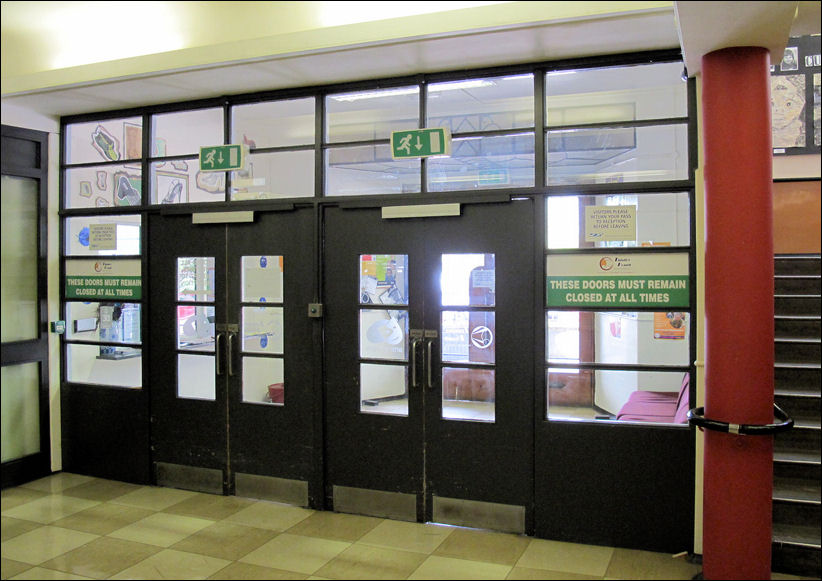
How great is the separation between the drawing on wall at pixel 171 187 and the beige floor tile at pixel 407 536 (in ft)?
9.03

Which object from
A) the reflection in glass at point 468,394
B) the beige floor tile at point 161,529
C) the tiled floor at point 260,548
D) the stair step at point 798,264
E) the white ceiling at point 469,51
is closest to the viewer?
the white ceiling at point 469,51

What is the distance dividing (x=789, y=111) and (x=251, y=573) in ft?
16.1

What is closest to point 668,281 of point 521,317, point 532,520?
point 521,317

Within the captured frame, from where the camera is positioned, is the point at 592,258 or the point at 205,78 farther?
the point at 205,78

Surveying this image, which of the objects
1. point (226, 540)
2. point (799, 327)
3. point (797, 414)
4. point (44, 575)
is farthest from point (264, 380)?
point (799, 327)

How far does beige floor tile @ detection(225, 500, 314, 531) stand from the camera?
170 inches

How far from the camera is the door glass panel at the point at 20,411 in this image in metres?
5.07

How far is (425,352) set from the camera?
170 inches

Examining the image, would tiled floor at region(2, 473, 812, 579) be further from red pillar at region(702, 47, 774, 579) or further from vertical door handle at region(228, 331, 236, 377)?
vertical door handle at region(228, 331, 236, 377)

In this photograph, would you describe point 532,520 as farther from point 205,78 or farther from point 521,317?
point 205,78

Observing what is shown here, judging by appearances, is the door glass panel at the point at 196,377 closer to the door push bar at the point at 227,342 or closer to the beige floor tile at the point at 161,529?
the door push bar at the point at 227,342

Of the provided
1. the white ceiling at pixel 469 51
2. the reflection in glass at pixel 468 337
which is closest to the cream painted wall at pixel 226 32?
the white ceiling at pixel 469 51

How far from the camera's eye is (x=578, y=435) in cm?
398

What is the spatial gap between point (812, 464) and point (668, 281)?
49.6 inches
